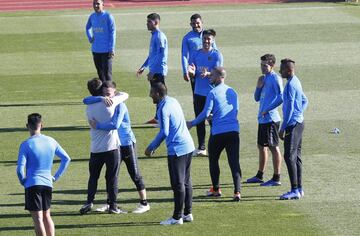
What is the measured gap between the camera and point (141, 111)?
2411 centimetres

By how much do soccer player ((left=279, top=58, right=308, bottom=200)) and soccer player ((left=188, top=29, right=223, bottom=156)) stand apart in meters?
2.46

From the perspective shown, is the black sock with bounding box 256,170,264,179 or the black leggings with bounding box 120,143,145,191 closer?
the black leggings with bounding box 120,143,145,191

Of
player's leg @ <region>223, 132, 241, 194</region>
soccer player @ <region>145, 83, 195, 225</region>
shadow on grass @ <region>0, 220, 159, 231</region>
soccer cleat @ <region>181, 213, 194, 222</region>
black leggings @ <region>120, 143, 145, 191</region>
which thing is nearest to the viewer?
soccer player @ <region>145, 83, 195, 225</region>

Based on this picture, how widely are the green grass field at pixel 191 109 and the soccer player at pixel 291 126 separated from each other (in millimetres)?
330

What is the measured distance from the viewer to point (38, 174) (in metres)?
13.7

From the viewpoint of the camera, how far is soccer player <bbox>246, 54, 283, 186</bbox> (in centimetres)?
1728

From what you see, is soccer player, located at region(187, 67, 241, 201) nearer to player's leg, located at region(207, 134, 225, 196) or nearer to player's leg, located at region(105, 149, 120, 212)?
player's leg, located at region(207, 134, 225, 196)

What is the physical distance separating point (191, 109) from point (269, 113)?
678cm

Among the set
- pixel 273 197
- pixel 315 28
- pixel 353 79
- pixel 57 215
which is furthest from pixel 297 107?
pixel 315 28

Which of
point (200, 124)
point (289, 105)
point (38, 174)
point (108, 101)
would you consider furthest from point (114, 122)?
point (200, 124)

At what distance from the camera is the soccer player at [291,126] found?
1647 cm

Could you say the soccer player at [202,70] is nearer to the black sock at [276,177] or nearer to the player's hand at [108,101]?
the black sock at [276,177]

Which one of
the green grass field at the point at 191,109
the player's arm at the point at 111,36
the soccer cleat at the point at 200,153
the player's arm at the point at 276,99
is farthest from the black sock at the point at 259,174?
the player's arm at the point at 111,36

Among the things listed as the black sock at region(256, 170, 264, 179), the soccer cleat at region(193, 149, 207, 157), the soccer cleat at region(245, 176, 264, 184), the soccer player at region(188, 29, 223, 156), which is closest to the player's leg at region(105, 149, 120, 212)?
the soccer cleat at region(245, 176, 264, 184)
